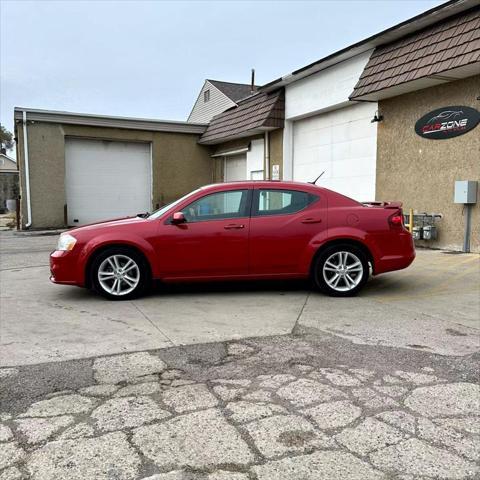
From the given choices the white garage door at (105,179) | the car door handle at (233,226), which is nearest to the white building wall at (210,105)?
the white garage door at (105,179)

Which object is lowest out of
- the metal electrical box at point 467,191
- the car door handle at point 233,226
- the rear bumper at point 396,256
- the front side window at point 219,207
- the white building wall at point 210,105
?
the rear bumper at point 396,256

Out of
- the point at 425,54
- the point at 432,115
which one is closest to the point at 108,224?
the point at 425,54

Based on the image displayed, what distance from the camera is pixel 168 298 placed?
20.8 ft

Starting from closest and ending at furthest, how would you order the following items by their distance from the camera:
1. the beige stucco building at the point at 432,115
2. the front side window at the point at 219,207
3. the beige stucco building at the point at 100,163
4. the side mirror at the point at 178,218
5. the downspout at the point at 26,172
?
the side mirror at the point at 178,218
the front side window at the point at 219,207
the beige stucco building at the point at 432,115
the downspout at the point at 26,172
the beige stucco building at the point at 100,163

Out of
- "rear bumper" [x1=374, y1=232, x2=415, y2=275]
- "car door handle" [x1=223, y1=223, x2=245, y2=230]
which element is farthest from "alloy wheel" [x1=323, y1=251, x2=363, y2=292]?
"car door handle" [x1=223, y1=223, x2=245, y2=230]

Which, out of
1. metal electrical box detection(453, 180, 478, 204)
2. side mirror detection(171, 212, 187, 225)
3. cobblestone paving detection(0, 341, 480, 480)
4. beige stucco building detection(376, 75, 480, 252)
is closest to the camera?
cobblestone paving detection(0, 341, 480, 480)

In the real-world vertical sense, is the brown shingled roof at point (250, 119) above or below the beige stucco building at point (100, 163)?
above

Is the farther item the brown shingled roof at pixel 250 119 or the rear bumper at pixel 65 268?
the brown shingled roof at pixel 250 119

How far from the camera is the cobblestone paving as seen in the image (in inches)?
97.2

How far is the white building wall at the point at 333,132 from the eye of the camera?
12.1m

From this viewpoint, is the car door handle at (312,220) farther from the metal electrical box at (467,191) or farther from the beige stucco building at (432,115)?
the metal electrical box at (467,191)

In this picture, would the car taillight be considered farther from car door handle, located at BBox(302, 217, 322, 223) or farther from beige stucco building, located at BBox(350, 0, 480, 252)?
beige stucco building, located at BBox(350, 0, 480, 252)

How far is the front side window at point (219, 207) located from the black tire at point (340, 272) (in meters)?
1.19

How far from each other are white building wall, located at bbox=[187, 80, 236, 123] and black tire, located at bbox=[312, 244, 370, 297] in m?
20.2
